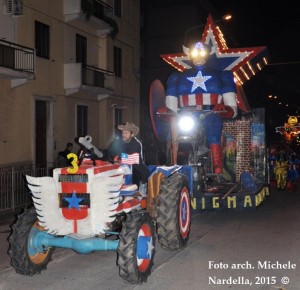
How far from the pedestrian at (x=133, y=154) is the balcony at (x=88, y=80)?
38.8 ft

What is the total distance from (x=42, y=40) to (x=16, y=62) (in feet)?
7.26

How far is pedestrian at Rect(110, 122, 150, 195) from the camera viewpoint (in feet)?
21.4

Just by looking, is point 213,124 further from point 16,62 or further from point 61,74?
point 61,74

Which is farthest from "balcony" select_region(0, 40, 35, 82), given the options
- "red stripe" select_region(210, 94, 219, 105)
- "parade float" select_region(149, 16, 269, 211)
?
"red stripe" select_region(210, 94, 219, 105)

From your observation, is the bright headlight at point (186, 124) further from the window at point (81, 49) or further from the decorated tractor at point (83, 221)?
the window at point (81, 49)

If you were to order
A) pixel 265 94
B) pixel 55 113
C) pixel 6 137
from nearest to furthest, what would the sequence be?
pixel 6 137
pixel 55 113
pixel 265 94

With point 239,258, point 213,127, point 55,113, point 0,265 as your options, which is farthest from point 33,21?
point 239,258

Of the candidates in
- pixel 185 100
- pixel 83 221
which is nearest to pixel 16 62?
pixel 185 100

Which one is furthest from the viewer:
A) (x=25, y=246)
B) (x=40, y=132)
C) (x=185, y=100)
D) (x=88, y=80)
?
(x=88, y=80)

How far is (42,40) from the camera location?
669 inches

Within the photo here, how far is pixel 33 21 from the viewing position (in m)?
16.2

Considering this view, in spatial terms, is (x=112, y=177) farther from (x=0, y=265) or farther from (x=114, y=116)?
(x=114, y=116)

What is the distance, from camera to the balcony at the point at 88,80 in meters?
18.1

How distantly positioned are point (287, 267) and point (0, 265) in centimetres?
420
